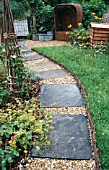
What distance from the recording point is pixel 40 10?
271 inches

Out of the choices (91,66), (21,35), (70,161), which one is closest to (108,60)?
(91,66)

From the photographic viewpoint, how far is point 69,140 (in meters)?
1.89

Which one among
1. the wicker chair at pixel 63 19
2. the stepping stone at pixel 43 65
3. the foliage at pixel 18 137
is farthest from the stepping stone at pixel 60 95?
the wicker chair at pixel 63 19

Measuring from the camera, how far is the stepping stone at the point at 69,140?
5.69ft

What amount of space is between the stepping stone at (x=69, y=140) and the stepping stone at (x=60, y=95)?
32 cm

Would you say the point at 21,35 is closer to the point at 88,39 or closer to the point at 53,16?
the point at 53,16

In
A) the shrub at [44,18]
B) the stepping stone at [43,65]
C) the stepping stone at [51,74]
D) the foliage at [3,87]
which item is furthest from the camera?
the shrub at [44,18]

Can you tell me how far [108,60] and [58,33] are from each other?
318 cm

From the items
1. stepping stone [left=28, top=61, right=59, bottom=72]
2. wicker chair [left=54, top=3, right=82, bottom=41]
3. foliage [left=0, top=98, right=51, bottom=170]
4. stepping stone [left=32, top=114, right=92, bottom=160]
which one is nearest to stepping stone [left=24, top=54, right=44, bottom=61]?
stepping stone [left=28, top=61, right=59, bottom=72]

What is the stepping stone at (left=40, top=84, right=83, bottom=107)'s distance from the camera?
2.56 metres

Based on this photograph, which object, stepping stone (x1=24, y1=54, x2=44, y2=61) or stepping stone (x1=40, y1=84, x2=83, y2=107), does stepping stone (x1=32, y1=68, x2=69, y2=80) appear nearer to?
stepping stone (x1=40, y1=84, x2=83, y2=107)

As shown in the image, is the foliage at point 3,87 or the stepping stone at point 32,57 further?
the stepping stone at point 32,57

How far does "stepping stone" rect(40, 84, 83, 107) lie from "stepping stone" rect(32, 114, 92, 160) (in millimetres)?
317

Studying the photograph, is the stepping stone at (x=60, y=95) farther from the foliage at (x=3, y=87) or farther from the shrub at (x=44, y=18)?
the shrub at (x=44, y=18)
